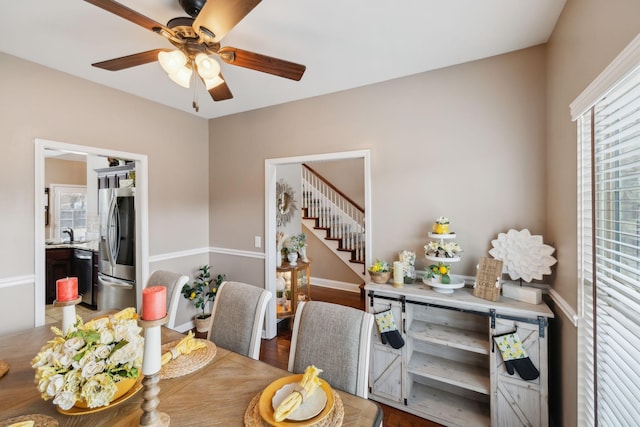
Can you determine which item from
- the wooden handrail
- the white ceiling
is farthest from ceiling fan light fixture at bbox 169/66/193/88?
the wooden handrail

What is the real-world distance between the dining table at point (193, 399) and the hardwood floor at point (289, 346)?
1219mm

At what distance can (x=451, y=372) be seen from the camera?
6.75ft

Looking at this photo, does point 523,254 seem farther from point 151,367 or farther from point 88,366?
point 88,366

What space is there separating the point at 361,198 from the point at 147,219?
3903mm

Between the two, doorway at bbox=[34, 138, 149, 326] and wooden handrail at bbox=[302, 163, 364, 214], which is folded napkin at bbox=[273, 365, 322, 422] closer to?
doorway at bbox=[34, 138, 149, 326]

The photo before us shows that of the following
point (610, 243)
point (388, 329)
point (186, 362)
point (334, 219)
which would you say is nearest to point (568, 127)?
point (610, 243)

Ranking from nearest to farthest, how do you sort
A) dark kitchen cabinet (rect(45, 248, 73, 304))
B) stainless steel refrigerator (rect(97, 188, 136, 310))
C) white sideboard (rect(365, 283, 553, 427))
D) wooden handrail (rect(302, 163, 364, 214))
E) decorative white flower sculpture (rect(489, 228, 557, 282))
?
white sideboard (rect(365, 283, 553, 427))
decorative white flower sculpture (rect(489, 228, 557, 282))
stainless steel refrigerator (rect(97, 188, 136, 310))
dark kitchen cabinet (rect(45, 248, 73, 304))
wooden handrail (rect(302, 163, 364, 214))

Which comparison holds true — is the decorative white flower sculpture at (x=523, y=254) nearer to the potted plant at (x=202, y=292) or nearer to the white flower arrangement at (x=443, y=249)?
the white flower arrangement at (x=443, y=249)

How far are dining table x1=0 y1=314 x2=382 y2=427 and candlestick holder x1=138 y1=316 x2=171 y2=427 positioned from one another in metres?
0.17

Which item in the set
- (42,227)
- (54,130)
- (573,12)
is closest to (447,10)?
(573,12)

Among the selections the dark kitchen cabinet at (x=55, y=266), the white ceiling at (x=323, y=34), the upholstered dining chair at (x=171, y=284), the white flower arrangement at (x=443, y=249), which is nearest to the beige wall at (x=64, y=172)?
the dark kitchen cabinet at (x=55, y=266)

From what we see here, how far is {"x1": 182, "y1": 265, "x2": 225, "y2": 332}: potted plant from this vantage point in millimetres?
3346

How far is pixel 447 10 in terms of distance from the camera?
1671mm

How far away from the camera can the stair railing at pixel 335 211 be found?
519cm
